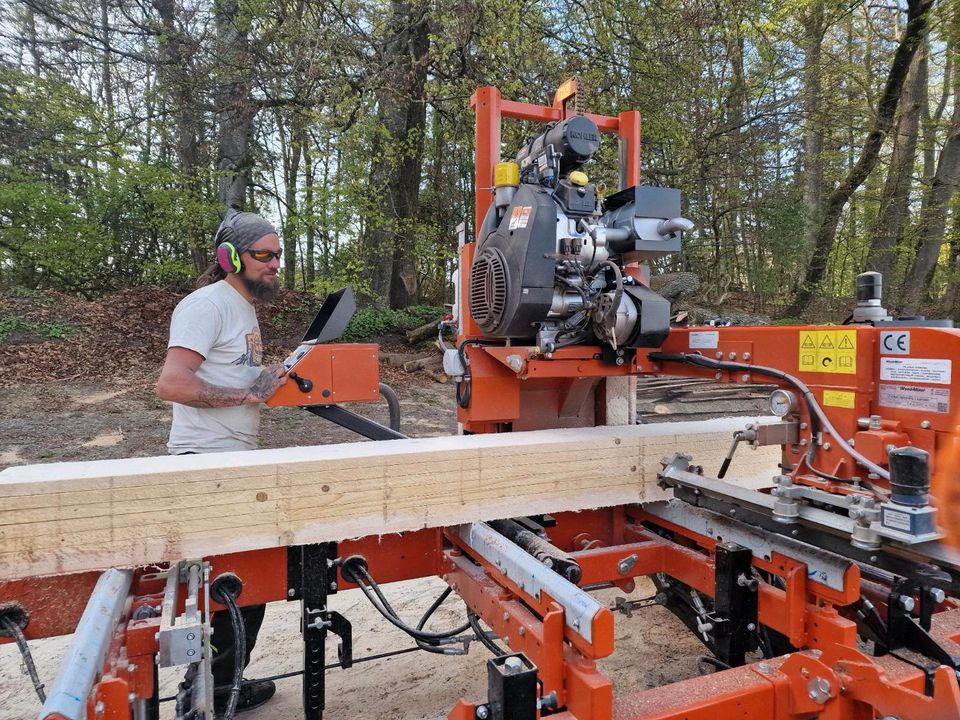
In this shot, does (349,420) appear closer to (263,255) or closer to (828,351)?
(263,255)

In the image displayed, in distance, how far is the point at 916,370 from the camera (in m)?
1.73

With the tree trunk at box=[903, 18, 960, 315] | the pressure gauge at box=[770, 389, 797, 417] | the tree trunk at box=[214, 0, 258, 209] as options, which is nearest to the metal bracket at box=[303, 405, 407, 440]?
the pressure gauge at box=[770, 389, 797, 417]

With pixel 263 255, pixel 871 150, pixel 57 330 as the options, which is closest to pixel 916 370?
pixel 263 255

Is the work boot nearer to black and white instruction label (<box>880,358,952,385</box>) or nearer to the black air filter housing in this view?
the black air filter housing

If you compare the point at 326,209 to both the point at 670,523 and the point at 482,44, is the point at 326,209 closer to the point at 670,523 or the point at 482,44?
the point at 482,44

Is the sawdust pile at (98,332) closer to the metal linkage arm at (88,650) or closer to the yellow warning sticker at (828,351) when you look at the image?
the metal linkage arm at (88,650)

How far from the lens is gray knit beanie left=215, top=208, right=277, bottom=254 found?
9.33 feet

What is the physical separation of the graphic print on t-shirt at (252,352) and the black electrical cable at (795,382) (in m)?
1.85

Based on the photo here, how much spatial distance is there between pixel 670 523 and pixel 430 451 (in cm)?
104

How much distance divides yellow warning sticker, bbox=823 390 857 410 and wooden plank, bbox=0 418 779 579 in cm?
67

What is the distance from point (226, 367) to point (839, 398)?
2.44 metres

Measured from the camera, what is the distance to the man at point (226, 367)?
8.43 feet

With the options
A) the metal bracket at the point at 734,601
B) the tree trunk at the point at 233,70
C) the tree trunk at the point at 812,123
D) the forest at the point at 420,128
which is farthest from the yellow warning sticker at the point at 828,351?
the tree trunk at the point at 812,123

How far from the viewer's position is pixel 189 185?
11.5 m
